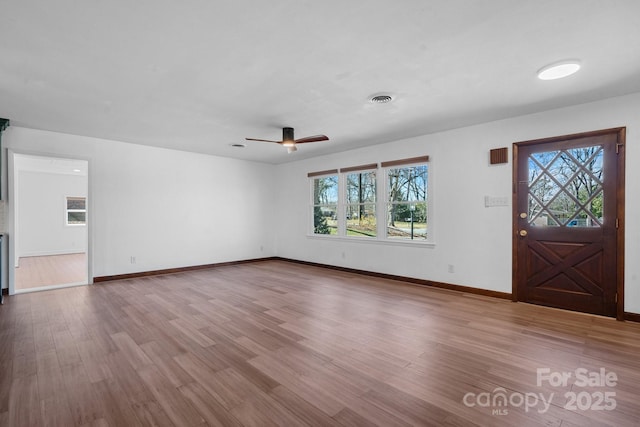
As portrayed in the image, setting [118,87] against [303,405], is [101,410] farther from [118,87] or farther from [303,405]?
[118,87]

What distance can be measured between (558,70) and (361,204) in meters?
3.80

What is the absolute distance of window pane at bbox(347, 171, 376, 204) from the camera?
596 centimetres

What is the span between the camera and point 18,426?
66.1 inches

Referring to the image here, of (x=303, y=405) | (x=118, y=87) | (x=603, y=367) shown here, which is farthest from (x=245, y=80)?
(x=603, y=367)

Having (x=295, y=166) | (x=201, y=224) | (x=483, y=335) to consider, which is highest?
(x=295, y=166)

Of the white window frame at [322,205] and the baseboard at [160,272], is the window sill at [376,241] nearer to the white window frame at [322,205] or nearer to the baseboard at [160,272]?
the white window frame at [322,205]


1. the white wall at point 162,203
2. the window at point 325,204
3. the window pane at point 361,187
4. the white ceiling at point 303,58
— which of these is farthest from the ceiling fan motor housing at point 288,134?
the white wall at point 162,203

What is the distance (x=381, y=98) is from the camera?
11.2 ft

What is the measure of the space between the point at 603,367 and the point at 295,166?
6.31m

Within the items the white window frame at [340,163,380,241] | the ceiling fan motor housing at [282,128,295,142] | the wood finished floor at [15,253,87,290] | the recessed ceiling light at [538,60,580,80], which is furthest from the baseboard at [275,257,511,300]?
the wood finished floor at [15,253,87,290]

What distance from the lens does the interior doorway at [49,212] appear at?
8117mm

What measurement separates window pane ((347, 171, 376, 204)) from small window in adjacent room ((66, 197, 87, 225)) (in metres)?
8.90

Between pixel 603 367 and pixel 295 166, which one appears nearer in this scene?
pixel 603 367

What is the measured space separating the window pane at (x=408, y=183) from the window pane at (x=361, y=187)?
395mm
